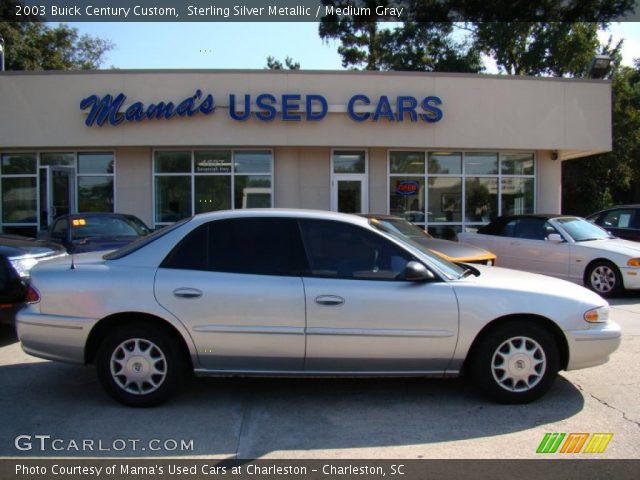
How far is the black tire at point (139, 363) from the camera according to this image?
4.59 meters

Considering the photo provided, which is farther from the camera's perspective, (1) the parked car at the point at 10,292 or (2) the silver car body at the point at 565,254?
(2) the silver car body at the point at 565,254

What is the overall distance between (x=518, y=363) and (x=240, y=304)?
2.30 meters

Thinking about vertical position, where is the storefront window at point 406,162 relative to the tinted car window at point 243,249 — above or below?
above

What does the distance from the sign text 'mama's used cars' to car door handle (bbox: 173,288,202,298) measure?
1 centimetres

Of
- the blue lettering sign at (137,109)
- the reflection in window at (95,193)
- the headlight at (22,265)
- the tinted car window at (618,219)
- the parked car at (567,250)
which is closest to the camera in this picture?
the headlight at (22,265)

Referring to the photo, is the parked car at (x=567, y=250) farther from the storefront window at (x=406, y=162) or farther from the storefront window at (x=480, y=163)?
the storefront window at (x=480, y=163)

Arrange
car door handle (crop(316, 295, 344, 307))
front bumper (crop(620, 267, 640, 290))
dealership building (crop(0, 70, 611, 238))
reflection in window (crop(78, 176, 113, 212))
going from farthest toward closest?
reflection in window (crop(78, 176, 113, 212)) → dealership building (crop(0, 70, 611, 238)) → front bumper (crop(620, 267, 640, 290)) → car door handle (crop(316, 295, 344, 307))

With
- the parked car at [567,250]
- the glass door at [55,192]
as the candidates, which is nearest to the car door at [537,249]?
the parked car at [567,250]

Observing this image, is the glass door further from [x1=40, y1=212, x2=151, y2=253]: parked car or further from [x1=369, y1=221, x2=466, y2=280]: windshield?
[x1=369, y1=221, x2=466, y2=280]: windshield

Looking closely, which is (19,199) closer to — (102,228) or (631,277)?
(102,228)

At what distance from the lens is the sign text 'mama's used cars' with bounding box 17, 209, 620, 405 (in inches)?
178

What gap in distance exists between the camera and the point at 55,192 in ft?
51.9

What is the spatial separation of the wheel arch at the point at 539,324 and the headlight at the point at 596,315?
26cm

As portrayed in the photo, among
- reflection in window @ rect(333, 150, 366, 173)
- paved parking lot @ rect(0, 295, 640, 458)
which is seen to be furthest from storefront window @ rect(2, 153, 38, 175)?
paved parking lot @ rect(0, 295, 640, 458)
